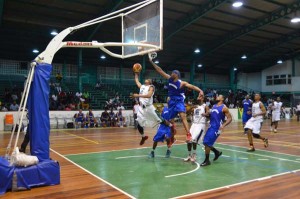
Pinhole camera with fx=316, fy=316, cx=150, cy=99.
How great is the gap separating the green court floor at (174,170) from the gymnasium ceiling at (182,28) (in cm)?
1194

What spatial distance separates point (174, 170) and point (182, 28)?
693 inches

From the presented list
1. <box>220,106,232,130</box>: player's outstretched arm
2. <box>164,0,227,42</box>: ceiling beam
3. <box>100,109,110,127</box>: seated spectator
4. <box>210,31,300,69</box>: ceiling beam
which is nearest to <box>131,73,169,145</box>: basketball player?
<box>220,106,232,130</box>: player's outstretched arm

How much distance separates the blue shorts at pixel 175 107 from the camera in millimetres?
7672

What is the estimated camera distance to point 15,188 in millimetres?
5328

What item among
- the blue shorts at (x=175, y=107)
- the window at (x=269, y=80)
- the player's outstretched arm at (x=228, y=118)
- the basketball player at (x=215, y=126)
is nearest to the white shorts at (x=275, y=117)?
the basketball player at (x=215, y=126)

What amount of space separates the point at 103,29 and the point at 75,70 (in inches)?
349

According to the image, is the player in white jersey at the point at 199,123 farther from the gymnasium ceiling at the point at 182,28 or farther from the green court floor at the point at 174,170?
the gymnasium ceiling at the point at 182,28

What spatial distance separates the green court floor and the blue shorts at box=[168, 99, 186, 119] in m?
1.20

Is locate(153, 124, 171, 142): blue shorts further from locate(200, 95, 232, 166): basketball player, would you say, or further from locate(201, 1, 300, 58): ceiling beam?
locate(201, 1, 300, 58): ceiling beam

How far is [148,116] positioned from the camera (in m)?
8.24

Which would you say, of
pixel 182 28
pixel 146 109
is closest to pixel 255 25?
pixel 182 28

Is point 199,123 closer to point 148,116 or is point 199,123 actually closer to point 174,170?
point 148,116

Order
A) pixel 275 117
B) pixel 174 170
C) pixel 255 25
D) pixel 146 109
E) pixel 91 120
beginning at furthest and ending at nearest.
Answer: pixel 255 25 → pixel 91 120 → pixel 275 117 → pixel 146 109 → pixel 174 170

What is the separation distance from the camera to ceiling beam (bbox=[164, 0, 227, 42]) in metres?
20.5
